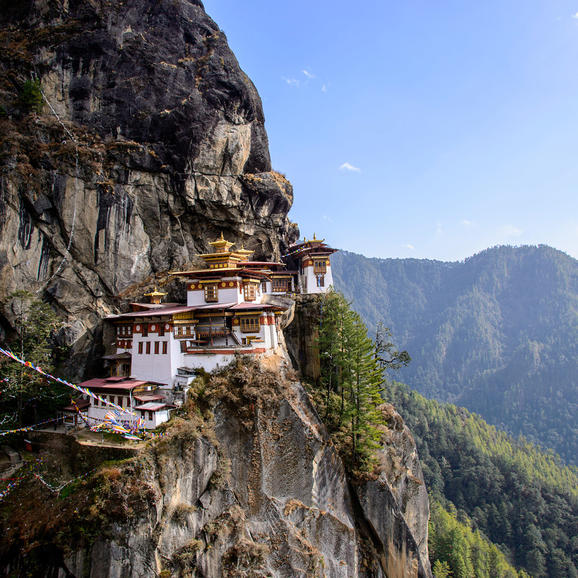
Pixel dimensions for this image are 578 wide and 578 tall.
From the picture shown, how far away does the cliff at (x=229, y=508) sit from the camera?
18312 mm

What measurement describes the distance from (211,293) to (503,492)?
7698cm

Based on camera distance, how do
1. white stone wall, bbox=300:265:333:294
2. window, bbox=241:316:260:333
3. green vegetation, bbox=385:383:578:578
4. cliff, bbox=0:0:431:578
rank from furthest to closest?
green vegetation, bbox=385:383:578:578 < white stone wall, bbox=300:265:333:294 < window, bbox=241:316:260:333 < cliff, bbox=0:0:431:578

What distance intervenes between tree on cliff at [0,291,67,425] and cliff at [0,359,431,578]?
5785 millimetres

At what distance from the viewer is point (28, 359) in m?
24.3

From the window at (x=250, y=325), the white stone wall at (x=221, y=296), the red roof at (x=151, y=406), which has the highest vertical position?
the white stone wall at (x=221, y=296)

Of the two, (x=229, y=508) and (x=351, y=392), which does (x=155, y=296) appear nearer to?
(x=229, y=508)

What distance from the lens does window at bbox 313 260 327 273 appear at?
41.7 meters

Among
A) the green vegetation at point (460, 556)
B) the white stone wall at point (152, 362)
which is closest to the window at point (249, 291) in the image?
the white stone wall at point (152, 362)

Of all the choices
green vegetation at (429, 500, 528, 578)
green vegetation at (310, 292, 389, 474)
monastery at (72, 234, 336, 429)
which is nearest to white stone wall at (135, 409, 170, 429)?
monastery at (72, 234, 336, 429)

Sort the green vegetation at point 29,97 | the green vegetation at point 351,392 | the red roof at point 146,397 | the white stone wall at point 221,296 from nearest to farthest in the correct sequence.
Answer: the red roof at point 146,397 → the green vegetation at point 351,392 → the white stone wall at point 221,296 → the green vegetation at point 29,97

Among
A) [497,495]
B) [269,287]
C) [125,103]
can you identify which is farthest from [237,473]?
[497,495]

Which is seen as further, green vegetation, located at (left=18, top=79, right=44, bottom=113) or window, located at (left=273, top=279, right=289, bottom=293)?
window, located at (left=273, top=279, right=289, bottom=293)

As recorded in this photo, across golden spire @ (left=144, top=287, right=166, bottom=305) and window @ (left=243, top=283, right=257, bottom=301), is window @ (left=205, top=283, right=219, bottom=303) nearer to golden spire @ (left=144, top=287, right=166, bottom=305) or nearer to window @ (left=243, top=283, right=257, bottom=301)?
window @ (left=243, top=283, right=257, bottom=301)

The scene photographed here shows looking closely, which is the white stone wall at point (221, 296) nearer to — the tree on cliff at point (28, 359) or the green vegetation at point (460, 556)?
the tree on cliff at point (28, 359)
